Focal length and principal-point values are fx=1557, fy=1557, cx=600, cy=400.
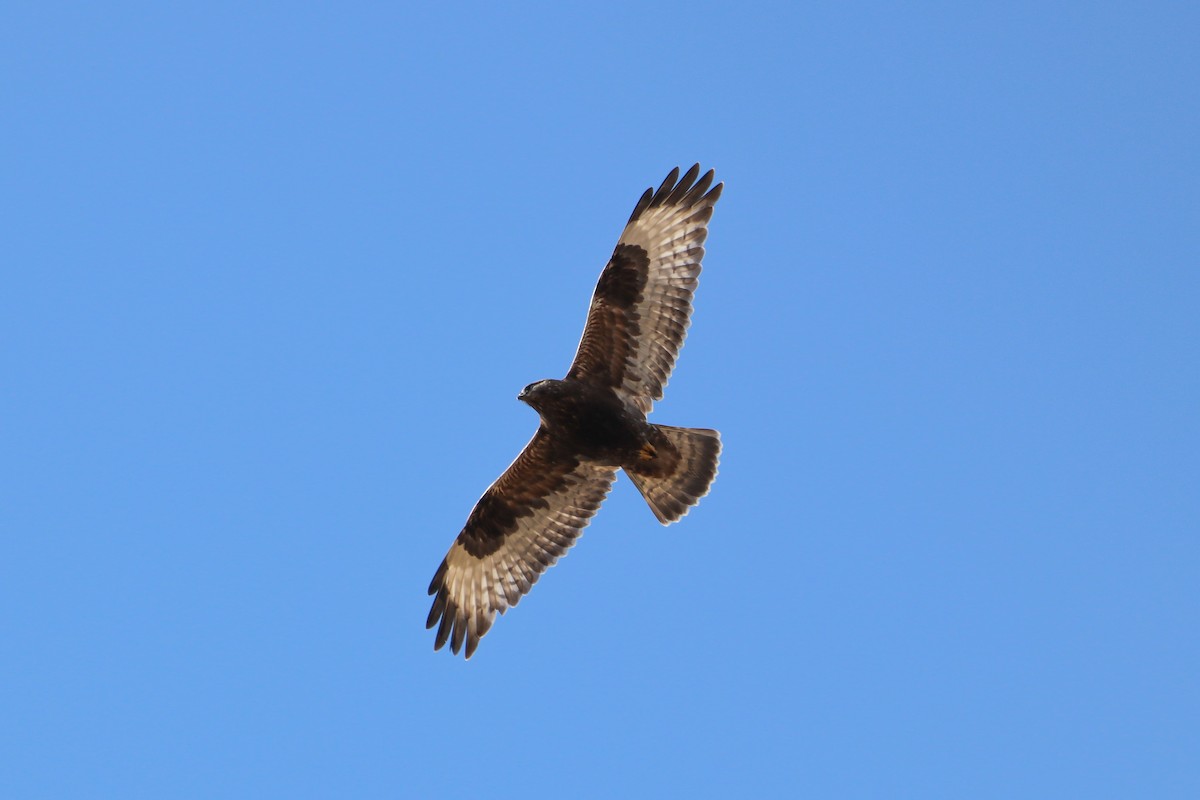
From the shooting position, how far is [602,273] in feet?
45.9

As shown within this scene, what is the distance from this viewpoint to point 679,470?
46.7 feet

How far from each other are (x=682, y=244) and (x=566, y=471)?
7.71 ft

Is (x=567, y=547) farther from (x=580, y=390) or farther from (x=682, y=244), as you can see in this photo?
(x=682, y=244)

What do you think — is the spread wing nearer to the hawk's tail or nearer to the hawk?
the hawk

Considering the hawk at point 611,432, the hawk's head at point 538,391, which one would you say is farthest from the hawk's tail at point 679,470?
the hawk's head at point 538,391

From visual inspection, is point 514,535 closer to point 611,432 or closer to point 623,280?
point 611,432

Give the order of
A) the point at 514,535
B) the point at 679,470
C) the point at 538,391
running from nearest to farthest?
the point at 538,391
the point at 679,470
the point at 514,535

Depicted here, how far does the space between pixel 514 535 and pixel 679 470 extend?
67.5 inches

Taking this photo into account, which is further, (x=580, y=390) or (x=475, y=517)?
(x=475, y=517)

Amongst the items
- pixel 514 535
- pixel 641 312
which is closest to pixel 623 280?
pixel 641 312

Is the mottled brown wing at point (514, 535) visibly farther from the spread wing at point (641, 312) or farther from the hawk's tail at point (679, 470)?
the spread wing at point (641, 312)

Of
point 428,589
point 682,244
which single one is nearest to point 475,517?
point 428,589

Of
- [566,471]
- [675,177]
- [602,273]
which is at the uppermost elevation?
[675,177]

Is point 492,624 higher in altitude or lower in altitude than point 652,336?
lower
